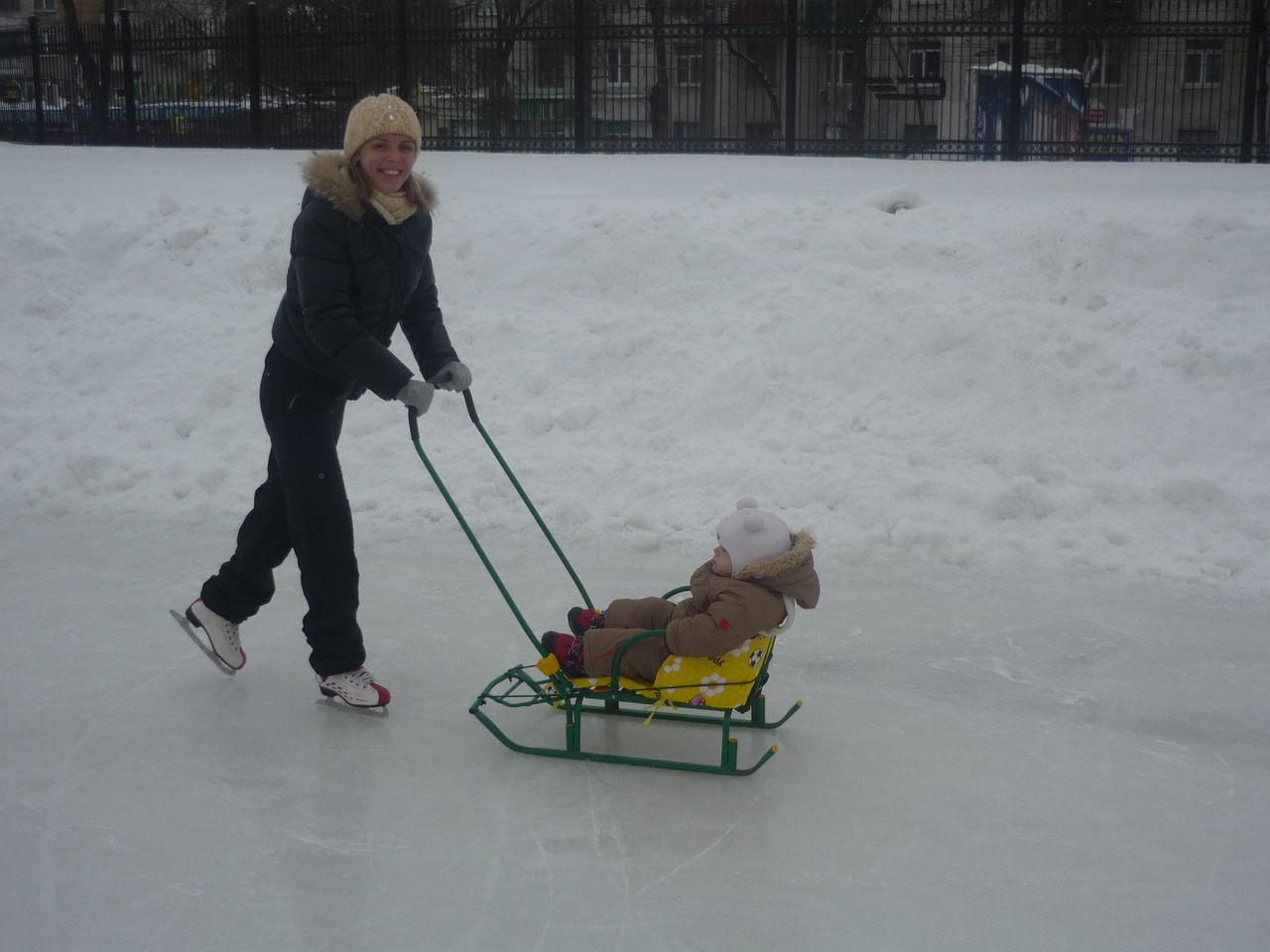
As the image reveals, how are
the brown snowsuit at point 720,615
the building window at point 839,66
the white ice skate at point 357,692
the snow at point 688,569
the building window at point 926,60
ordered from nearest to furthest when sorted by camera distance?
the snow at point 688,569, the brown snowsuit at point 720,615, the white ice skate at point 357,692, the building window at point 839,66, the building window at point 926,60

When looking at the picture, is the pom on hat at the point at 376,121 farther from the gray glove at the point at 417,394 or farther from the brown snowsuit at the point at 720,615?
the brown snowsuit at the point at 720,615

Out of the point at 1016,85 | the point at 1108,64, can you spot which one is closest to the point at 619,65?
the point at 1016,85

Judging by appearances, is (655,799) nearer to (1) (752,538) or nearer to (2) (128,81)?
(1) (752,538)

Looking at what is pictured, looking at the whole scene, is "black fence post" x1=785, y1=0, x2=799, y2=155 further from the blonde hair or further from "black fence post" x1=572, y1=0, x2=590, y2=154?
the blonde hair

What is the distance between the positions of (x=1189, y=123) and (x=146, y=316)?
1263 centimetres

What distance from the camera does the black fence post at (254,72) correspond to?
45.4 ft

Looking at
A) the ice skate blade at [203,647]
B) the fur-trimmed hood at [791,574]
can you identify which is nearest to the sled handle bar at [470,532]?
the fur-trimmed hood at [791,574]

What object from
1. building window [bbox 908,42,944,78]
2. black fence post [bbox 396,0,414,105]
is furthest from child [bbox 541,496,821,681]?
black fence post [bbox 396,0,414,105]

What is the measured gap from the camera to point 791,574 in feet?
9.07

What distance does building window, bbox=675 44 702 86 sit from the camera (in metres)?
12.9

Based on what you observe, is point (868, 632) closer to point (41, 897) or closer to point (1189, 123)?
point (41, 897)

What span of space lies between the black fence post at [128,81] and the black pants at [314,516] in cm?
1371

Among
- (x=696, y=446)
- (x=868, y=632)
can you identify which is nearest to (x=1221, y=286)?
(x=696, y=446)

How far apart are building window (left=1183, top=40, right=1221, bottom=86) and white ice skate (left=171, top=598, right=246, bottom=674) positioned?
12211 millimetres
